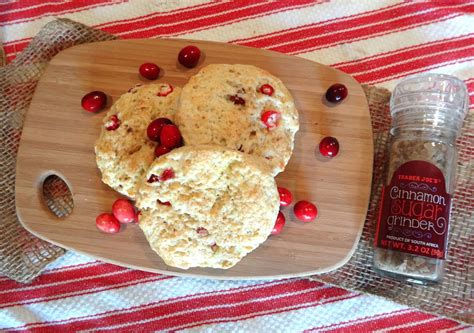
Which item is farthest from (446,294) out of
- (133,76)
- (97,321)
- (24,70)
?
(24,70)

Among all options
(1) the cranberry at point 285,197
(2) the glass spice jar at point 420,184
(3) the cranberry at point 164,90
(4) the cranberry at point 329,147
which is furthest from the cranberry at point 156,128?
(2) the glass spice jar at point 420,184

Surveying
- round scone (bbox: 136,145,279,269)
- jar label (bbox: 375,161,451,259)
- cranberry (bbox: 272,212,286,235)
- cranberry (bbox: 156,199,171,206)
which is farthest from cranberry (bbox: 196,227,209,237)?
jar label (bbox: 375,161,451,259)

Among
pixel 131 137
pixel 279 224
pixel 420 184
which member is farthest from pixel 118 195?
pixel 420 184

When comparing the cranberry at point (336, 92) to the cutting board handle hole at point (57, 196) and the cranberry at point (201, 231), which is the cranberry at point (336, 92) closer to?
the cranberry at point (201, 231)

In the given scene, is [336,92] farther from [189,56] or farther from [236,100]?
[189,56]

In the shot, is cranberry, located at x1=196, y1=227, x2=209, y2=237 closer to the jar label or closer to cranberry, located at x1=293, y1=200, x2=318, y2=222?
cranberry, located at x1=293, y1=200, x2=318, y2=222

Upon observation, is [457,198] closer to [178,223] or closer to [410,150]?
[410,150]
